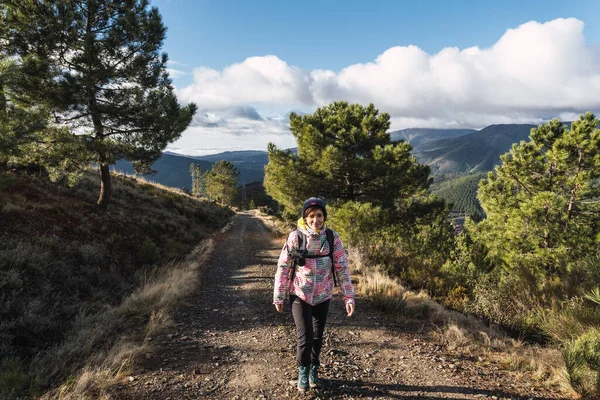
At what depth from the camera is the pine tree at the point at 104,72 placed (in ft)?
31.4

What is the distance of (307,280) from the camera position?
364 centimetres

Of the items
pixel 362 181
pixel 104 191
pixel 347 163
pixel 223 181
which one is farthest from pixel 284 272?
pixel 223 181

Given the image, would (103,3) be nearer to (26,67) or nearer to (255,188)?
(26,67)

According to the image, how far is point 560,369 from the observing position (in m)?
3.93

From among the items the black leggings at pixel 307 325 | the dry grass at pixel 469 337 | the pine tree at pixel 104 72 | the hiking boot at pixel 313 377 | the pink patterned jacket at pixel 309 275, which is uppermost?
the pine tree at pixel 104 72

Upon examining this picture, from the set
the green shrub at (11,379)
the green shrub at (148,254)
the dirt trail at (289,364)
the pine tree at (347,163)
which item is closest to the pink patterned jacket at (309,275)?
the dirt trail at (289,364)

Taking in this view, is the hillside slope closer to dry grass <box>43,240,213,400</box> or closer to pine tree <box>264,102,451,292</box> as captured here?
dry grass <box>43,240,213,400</box>

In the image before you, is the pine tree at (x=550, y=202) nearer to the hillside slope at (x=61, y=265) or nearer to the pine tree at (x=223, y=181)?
the hillside slope at (x=61, y=265)

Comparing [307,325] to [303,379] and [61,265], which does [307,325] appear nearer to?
[303,379]

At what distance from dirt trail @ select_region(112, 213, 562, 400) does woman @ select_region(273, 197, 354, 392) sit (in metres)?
0.69

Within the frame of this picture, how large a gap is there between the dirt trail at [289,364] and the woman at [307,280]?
0.69 metres

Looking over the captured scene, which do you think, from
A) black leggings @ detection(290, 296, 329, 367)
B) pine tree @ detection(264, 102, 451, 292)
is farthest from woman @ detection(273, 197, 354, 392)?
pine tree @ detection(264, 102, 451, 292)

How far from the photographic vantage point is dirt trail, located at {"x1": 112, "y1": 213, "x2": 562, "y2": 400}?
12.3 feet

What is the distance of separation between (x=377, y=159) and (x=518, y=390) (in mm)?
9080
